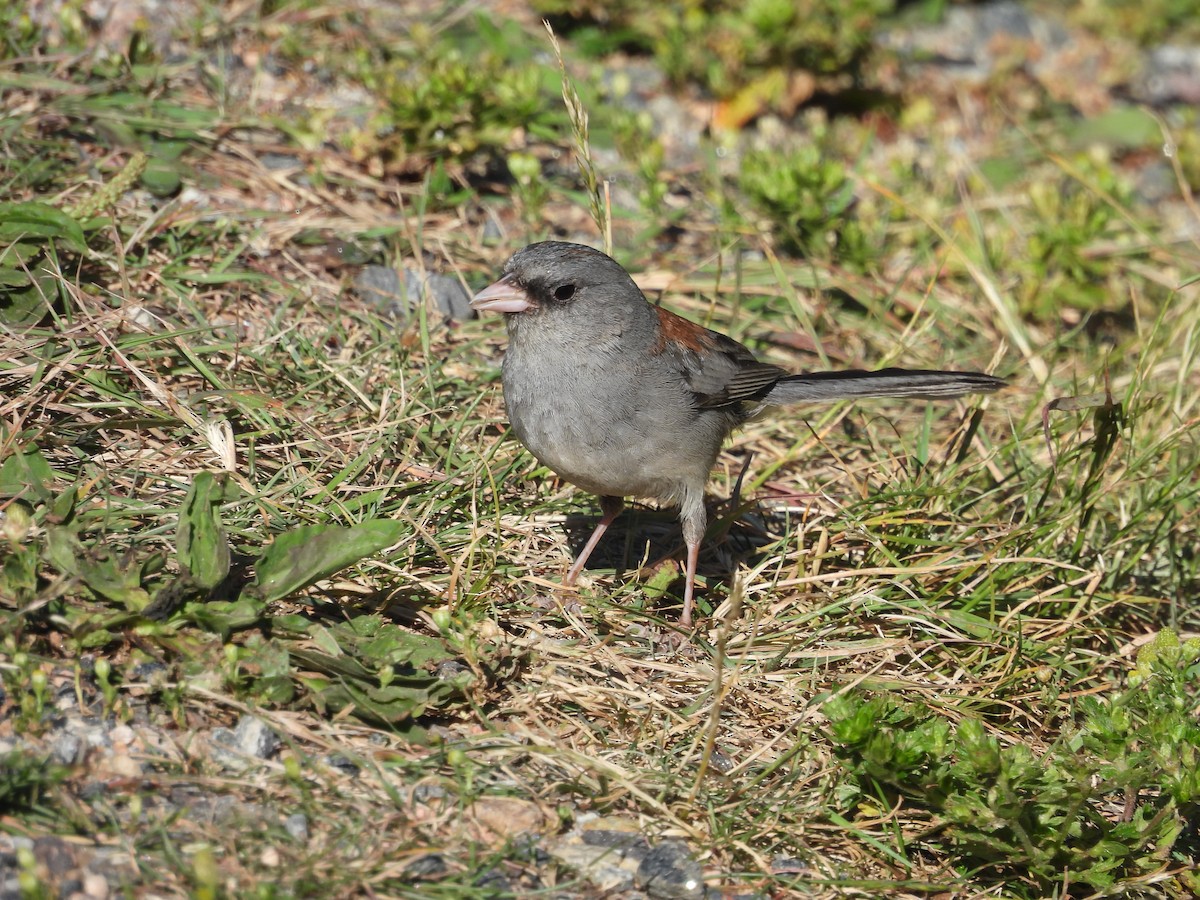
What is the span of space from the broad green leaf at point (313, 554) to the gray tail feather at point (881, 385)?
1.54 m

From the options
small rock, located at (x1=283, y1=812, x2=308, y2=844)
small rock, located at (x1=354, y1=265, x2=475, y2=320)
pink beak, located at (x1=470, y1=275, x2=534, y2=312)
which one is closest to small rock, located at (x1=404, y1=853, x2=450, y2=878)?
small rock, located at (x1=283, y1=812, x2=308, y2=844)

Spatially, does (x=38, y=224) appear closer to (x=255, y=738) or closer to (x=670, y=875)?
(x=255, y=738)

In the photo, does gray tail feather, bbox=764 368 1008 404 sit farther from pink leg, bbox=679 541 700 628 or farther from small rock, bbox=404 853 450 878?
small rock, bbox=404 853 450 878

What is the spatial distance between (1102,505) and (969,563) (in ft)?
2.69

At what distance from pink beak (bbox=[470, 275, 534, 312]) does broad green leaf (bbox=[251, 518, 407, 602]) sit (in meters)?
0.85

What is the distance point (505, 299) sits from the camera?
357cm

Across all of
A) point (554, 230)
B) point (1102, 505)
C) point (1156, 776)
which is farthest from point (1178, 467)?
point (554, 230)

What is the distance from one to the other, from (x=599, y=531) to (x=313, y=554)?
110cm

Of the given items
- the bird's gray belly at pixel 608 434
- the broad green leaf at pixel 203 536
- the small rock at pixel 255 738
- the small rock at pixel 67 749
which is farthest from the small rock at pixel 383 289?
the small rock at pixel 67 749

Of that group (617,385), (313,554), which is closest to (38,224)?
(313,554)

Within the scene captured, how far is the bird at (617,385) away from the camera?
11.3ft

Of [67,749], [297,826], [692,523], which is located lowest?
[692,523]

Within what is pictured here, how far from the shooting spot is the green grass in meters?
2.73

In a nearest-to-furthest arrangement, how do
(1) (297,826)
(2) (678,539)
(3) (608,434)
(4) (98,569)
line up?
(1) (297,826) < (4) (98,569) < (3) (608,434) < (2) (678,539)
